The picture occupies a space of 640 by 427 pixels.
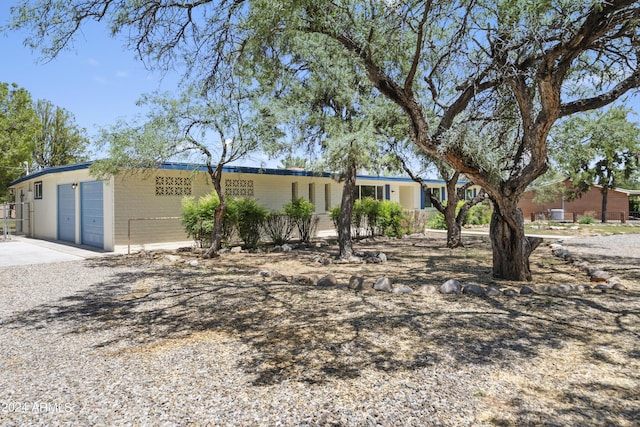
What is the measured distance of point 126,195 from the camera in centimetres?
1326

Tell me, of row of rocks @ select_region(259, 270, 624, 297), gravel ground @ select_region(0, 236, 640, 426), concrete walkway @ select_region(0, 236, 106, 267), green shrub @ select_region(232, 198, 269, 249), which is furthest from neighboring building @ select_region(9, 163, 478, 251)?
gravel ground @ select_region(0, 236, 640, 426)

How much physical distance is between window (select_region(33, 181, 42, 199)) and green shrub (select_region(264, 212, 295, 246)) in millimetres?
10992

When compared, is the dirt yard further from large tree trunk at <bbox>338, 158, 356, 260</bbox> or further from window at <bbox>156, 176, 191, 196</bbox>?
window at <bbox>156, 176, 191, 196</bbox>

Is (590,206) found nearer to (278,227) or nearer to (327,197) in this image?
(327,197)

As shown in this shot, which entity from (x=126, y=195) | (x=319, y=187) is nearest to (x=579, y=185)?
(x=319, y=187)

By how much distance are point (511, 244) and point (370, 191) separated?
628 inches

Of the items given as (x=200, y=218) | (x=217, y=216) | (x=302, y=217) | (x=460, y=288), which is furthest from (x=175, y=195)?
(x=460, y=288)

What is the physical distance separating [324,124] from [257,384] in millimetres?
8369

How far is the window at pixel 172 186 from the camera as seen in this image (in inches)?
561

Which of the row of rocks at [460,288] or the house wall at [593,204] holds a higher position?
the house wall at [593,204]

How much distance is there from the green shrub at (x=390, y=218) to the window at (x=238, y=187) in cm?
533

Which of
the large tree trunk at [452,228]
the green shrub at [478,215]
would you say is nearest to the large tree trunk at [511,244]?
the large tree trunk at [452,228]

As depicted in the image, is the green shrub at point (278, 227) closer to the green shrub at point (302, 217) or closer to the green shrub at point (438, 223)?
the green shrub at point (302, 217)

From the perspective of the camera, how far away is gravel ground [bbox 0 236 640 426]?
2805 mm
